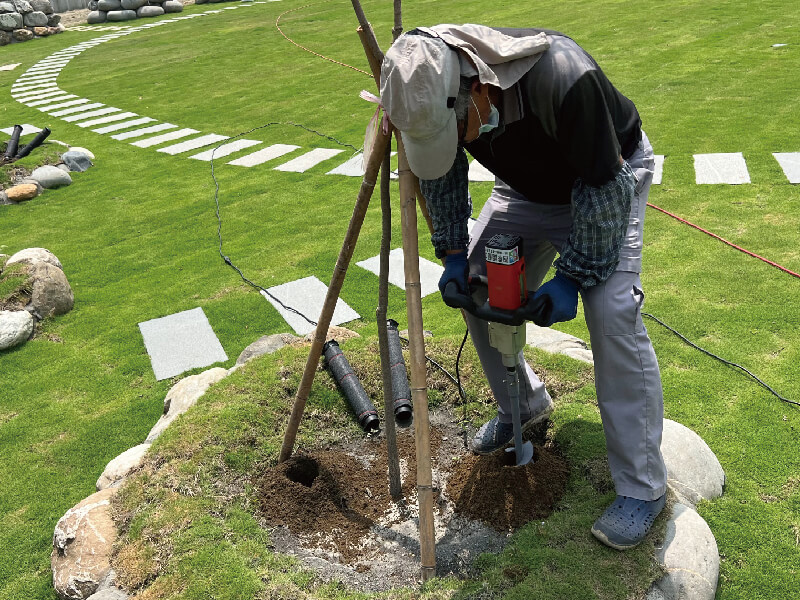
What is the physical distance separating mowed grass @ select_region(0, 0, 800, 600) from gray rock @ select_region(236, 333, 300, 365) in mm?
393

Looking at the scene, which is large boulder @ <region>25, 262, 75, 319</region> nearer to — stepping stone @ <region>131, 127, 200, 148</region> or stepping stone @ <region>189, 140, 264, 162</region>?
stepping stone @ <region>189, 140, 264, 162</region>

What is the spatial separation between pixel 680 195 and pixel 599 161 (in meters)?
4.13

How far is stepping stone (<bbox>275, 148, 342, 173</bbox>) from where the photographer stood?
8.12m

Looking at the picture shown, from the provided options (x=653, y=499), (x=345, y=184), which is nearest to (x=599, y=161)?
(x=653, y=499)

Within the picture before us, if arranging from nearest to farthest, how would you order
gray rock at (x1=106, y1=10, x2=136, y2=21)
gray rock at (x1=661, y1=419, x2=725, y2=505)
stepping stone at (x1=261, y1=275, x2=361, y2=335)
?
gray rock at (x1=661, y1=419, x2=725, y2=505), stepping stone at (x1=261, y1=275, x2=361, y2=335), gray rock at (x1=106, y1=10, x2=136, y2=21)

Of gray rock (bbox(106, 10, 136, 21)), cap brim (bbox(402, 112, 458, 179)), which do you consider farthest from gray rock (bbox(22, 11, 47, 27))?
cap brim (bbox(402, 112, 458, 179))

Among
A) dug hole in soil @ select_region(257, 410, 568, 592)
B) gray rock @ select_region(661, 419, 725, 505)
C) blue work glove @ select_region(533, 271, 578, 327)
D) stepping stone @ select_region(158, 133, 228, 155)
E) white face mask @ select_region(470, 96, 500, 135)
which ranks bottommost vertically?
stepping stone @ select_region(158, 133, 228, 155)

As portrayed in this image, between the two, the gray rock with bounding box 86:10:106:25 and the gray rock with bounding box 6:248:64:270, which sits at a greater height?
the gray rock with bounding box 6:248:64:270

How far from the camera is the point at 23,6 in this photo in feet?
70.7

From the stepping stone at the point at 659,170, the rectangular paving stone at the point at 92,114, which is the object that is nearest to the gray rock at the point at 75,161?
the rectangular paving stone at the point at 92,114

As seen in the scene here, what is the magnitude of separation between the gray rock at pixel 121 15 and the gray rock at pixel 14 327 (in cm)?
2119

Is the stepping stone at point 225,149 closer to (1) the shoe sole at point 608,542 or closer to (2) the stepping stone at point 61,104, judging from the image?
(2) the stepping stone at point 61,104

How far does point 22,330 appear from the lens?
196 inches

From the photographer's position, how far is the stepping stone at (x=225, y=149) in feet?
29.5
